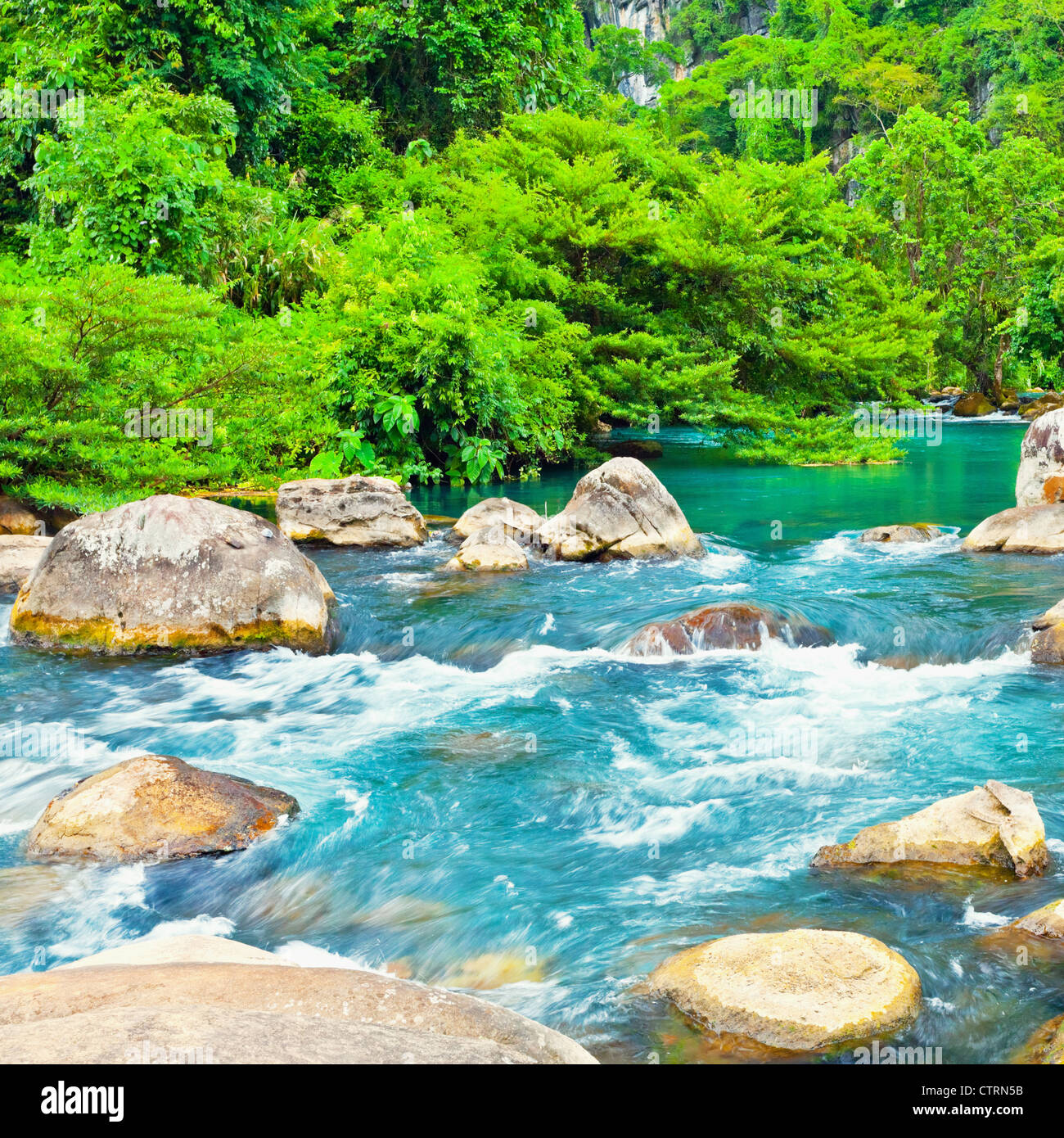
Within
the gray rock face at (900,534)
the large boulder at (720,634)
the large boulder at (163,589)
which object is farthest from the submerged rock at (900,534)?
the large boulder at (163,589)

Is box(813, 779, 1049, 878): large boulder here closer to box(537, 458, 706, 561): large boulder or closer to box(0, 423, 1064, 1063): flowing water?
box(0, 423, 1064, 1063): flowing water

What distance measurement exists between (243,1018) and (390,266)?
17481 mm

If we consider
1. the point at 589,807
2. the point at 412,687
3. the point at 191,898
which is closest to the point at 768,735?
the point at 589,807

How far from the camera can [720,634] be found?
29.3 feet

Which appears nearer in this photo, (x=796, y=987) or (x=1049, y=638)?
(x=796, y=987)

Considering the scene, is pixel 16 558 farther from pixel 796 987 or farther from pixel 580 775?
pixel 796 987

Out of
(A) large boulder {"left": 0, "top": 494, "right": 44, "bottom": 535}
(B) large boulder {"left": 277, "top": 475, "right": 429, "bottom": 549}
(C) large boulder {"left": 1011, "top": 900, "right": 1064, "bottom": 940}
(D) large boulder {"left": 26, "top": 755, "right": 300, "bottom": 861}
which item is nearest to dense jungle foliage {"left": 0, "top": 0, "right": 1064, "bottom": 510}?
(A) large boulder {"left": 0, "top": 494, "right": 44, "bottom": 535}

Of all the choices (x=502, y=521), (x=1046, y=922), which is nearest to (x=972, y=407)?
(x=502, y=521)

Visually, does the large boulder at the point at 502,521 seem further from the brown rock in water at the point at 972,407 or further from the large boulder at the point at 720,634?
the brown rock in water at the point at 972,407

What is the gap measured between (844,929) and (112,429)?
10836mm

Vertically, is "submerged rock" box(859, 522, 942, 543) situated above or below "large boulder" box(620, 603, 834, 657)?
above

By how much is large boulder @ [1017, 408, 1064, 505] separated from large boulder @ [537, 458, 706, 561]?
425cm

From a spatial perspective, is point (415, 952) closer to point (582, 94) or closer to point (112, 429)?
point (112, 429)

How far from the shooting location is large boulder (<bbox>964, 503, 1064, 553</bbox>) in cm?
1184
